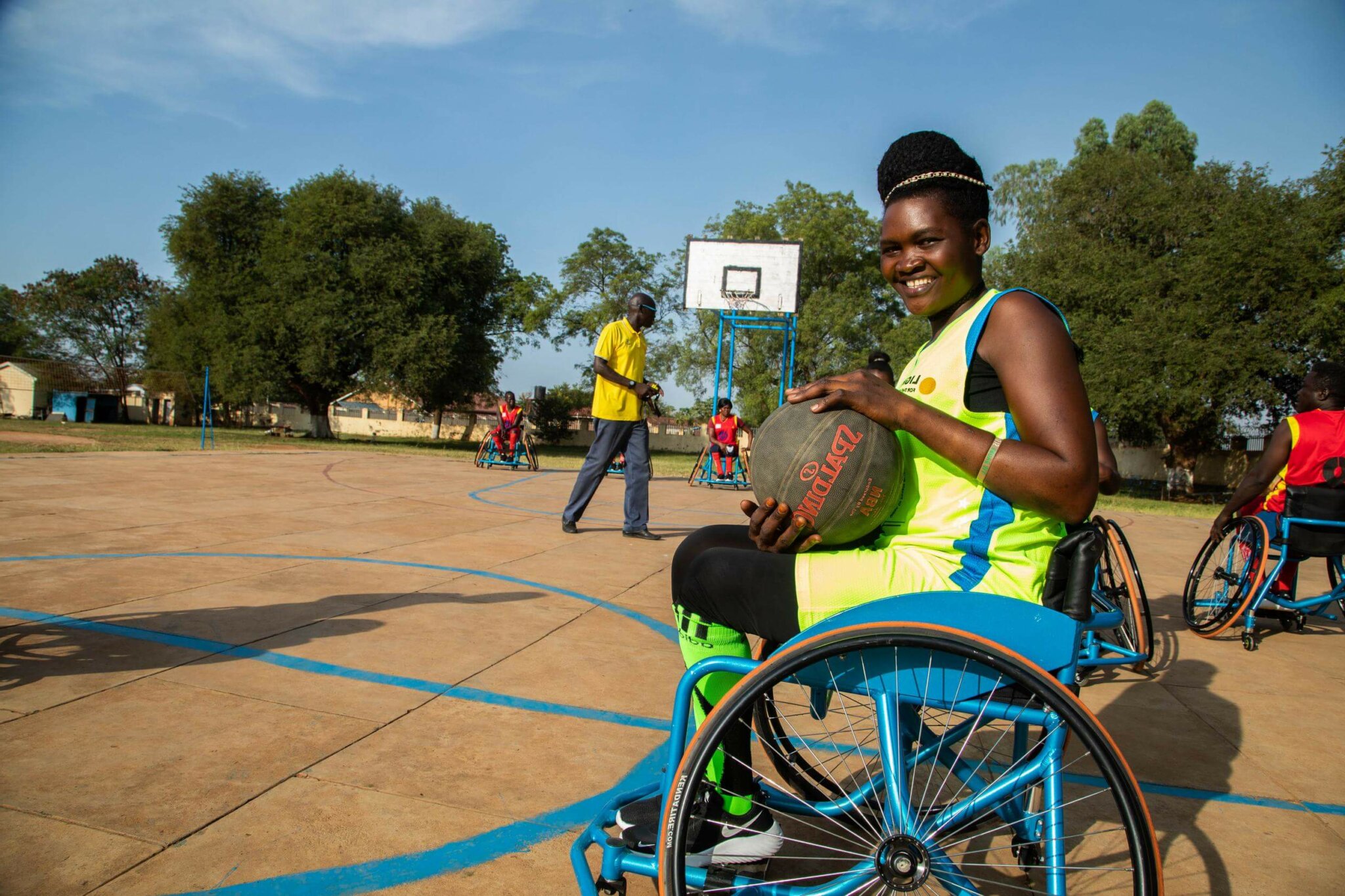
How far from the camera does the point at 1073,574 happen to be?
1.60 meters

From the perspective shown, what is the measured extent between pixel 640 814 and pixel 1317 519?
530 centimetres

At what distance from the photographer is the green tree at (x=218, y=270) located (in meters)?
33.2

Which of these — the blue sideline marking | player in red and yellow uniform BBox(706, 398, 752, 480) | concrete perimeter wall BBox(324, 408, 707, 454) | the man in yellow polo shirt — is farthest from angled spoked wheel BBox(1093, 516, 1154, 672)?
concrete perimeter wall BBox(324, 408, 707, 454)

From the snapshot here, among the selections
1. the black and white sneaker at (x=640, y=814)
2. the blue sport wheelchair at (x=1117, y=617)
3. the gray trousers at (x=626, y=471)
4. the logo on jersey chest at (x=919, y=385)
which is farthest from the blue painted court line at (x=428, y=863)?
the gray trousers at (x=626, y=471)

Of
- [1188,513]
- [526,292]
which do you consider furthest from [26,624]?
[526,292]

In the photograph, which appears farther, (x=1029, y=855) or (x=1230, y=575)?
(x=1230, y=575)

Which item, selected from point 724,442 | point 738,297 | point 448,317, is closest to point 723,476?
point 724,442

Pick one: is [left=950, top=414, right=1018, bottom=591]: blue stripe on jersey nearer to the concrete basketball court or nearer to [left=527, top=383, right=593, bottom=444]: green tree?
the concrete basketball court

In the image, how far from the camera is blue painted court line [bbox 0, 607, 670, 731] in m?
3.00

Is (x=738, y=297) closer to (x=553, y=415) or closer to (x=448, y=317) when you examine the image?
(x=448, y=317)

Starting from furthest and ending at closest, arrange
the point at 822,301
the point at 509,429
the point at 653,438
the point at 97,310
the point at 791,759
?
the point at 97,310 → the point at 653,438 → the point at 822,301 → the point at 509,429 → the point at 791,759

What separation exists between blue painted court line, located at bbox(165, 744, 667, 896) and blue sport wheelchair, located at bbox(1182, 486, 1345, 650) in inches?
183

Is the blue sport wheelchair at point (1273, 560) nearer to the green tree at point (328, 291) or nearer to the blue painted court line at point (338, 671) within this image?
the blue painted court line at point (338, 671)

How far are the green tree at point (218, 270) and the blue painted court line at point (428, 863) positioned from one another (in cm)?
3443
